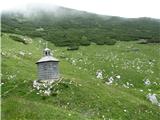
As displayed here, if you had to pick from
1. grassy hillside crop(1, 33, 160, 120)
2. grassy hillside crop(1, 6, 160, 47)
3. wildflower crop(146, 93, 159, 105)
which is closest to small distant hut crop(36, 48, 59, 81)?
grassy hillside crop(1, 33, 160, 120)

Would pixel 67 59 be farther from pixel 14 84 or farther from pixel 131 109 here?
pixel 131 109

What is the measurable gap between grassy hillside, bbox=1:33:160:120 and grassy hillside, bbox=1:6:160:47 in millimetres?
5689

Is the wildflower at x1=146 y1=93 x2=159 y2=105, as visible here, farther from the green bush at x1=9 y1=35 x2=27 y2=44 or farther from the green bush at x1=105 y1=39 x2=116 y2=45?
the green bush at x1=105 y1=39 x2=116 y2=45

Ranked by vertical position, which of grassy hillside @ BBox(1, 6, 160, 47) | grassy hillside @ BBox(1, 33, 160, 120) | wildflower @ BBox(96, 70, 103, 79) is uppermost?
grassy hillside @ BBox(1, 6, 160, 47)

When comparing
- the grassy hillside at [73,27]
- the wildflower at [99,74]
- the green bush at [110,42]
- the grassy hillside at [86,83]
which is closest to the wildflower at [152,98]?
the grassy hillside at [86,83]

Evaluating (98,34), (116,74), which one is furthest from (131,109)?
(98,34)

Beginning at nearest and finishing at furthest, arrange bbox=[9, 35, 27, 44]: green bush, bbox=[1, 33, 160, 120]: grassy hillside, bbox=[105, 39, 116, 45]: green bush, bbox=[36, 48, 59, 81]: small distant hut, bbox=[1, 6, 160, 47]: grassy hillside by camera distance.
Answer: bbox=[1, 33, 160, 120]: grassy hillside
bbox=[36, 48, 59, 81]: small distant hut
bbox=[9, 35, 27, 44]: green bush
bbox=[105, 39, 116, 45]: green bush
bbox=[1, 6, 160, 47]: grassy hillside

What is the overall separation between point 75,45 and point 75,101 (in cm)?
5521

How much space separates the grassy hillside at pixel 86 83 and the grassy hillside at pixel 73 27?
18.7 feet

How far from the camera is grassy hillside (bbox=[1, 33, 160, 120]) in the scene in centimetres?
4371

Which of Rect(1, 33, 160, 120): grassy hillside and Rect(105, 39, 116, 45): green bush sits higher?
Rect(105, 39, 116, 45): green bush

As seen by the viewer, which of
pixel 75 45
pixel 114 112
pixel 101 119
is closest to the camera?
pixel 101 119

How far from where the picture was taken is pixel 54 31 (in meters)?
123

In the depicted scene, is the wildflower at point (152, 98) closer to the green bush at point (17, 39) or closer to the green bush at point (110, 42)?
the green bush at point (17, 39)
